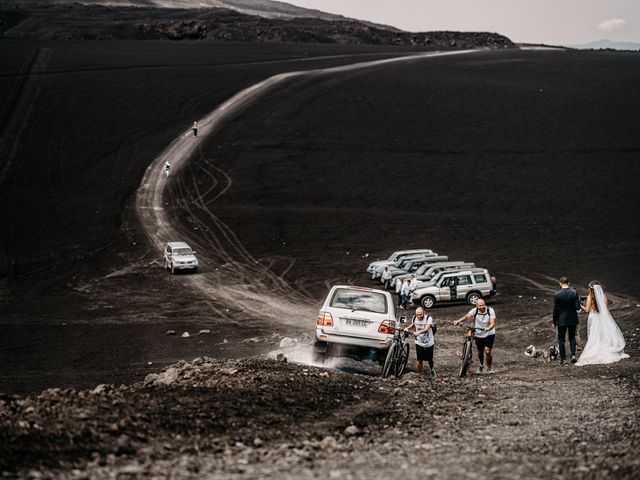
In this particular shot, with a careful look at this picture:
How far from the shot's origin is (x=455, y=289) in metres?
32.9

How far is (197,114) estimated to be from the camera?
73.6m

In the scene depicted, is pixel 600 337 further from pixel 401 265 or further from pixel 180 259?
pixel 180 259

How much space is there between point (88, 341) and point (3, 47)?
7689 cm

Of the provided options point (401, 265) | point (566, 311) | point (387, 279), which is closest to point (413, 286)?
point (387, 279)

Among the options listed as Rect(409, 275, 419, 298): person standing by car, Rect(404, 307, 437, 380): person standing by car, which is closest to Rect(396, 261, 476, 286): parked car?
Rect(409, 275, 419, 298): person standing by car

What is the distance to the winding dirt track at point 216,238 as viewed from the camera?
111 feet

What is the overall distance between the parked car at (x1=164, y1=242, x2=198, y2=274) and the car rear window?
2434cm

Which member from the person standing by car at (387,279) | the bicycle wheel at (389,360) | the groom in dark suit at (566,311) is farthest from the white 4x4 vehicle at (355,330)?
the person standing by car at (387,279)

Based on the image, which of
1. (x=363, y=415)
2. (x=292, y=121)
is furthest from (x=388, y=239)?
(x=363, y=415)

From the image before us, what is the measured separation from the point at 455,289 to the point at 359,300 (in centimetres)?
1725

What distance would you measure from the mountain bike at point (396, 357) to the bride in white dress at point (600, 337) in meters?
3.63

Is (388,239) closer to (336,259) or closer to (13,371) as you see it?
(336,259)

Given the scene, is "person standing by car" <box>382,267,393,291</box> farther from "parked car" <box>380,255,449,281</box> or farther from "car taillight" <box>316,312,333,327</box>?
"car taillight" <box>316,312,333,327</box>

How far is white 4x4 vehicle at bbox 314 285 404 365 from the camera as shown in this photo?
619 inches
